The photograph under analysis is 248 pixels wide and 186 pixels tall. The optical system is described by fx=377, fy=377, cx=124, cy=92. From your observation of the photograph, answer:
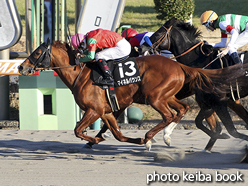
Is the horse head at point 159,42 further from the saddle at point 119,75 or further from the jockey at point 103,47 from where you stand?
the saddle at point 119,75

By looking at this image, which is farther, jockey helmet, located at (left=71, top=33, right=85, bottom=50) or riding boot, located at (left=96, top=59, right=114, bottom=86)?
jockey helmet, located at (left=71, top=33, right=85, bottom=50)

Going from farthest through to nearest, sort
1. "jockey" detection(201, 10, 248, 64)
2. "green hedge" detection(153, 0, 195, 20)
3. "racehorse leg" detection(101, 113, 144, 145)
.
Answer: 1. "green hedge" detection(153, 0, 195, 20)
2. "jockey" detection(201, 10, 248, 64)
3. "racehorse leg" detection(101, 113, 144, 145)

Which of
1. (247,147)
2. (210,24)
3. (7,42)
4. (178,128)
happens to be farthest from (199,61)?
(7,42)

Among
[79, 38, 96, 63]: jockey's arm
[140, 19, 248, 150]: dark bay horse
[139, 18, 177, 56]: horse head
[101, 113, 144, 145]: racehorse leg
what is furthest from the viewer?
[139, 18, 177, 56]: horse head

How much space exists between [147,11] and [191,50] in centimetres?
1928

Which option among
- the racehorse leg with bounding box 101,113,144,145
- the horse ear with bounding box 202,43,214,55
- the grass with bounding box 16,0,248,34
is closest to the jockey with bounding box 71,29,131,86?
the racehorse leg with bounding box 101,113,144,145

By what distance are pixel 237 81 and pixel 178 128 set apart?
3241mm

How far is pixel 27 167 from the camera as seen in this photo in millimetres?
4387

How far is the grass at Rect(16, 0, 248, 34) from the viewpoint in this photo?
66.9 ft

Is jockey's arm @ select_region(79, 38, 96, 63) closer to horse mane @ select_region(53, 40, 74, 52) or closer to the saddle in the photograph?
the saddle

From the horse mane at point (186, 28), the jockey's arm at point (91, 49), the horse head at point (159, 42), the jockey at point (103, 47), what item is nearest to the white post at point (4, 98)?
the jockey at point (103, 47)

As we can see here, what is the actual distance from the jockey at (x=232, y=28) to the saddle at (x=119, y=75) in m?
1.26

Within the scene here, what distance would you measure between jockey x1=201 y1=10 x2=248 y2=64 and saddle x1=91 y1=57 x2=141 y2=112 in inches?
49.5

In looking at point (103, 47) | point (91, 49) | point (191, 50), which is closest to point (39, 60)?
point (91, 49)
